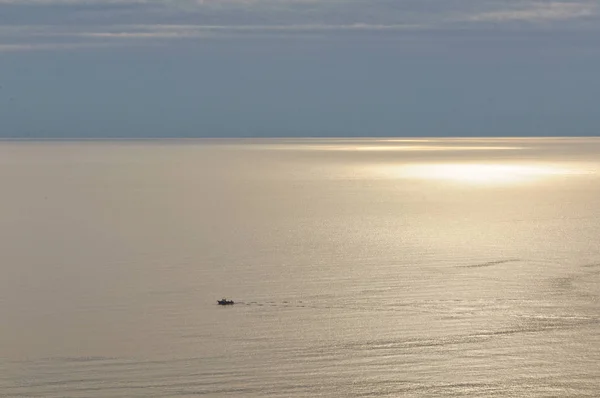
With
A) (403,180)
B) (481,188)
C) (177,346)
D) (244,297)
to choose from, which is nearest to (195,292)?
(244,297)

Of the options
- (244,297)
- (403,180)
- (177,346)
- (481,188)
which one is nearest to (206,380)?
(177,346)

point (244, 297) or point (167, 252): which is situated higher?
point (167, 252)

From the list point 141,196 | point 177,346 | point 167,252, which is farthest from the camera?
point 141,196

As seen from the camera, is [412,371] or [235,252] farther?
[235,252]

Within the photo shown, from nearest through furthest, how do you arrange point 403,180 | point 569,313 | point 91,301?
1. point 569,313
2. point 91,301
3. point 403,180

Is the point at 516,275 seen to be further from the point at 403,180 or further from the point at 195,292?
the point at 403,180

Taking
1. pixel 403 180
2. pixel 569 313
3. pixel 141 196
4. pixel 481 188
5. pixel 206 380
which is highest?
pixel 403 180
